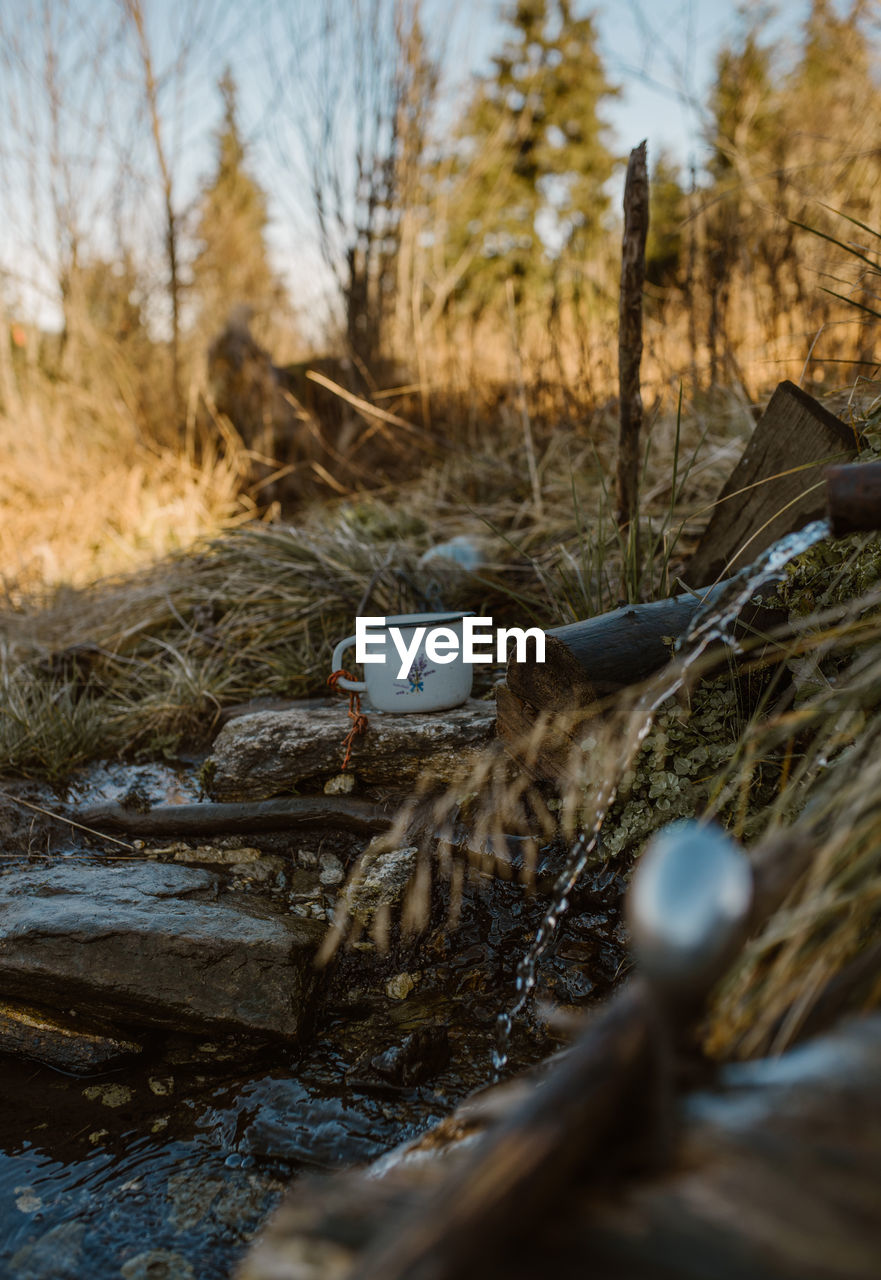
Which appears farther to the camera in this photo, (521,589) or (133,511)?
(133,511)

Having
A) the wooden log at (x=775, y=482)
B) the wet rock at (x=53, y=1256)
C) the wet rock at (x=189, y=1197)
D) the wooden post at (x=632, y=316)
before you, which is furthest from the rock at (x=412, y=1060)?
the wooden post at (x=632, y=316)

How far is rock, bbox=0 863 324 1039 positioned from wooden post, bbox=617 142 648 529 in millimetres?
1607

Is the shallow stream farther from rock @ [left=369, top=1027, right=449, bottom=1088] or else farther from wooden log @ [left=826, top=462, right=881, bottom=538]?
wooden log @ [left=826, top=462, right=881, bottom=538]

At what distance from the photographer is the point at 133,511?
5305 mm

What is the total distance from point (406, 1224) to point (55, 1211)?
1.31m

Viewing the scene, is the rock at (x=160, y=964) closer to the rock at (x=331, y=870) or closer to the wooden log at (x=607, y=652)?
the rock at (x=331, y=870)

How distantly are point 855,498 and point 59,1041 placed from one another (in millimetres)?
1967

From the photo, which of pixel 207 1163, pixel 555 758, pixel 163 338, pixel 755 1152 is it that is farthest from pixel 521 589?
pixel 163 338

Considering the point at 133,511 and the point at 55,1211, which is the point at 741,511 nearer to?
the point at 55,1211

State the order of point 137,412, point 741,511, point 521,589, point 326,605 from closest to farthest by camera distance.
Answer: point 741,511 → point 521,589 → point 326,605 → point 137,412

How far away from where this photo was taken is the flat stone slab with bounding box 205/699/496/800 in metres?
2.51

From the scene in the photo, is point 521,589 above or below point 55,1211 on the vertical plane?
above

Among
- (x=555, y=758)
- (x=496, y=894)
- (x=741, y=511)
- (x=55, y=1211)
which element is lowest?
(x=55, y=1211)

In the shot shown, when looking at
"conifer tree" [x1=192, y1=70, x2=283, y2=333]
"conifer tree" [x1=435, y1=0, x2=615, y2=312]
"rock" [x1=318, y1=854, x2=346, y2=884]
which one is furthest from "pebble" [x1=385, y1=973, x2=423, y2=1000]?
"conifer tree" [x1=435, y1=0, x2=615, y2=312]
